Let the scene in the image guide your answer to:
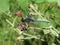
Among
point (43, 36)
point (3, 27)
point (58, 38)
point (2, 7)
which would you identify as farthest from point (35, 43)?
point (2, 7)

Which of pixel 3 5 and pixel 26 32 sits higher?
pixel 3 5

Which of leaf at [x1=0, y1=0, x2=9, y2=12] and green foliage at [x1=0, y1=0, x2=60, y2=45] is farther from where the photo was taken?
green foliage at [x1=0, y1=0, x2=60, y2=45]

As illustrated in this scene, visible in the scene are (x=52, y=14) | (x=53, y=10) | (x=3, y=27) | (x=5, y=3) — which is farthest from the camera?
(x=3, y=27)

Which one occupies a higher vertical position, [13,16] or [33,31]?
[13,16]

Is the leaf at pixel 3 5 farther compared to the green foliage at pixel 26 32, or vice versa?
the green foliage at pixel 26 32

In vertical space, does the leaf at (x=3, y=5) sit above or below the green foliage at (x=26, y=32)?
above

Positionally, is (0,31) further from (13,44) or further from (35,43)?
(35,43)

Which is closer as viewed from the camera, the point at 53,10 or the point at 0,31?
the point at 53,10

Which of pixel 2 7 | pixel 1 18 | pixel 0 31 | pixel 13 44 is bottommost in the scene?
pixel 13 44

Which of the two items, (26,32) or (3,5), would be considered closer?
(3,5)

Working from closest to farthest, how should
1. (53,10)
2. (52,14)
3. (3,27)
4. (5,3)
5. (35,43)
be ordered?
(5,3) < (52,14) < (53,10) < (35,43) < (3,27)

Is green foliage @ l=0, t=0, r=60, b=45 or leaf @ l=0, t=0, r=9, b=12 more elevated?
leaf @ l=0, t=0, r=9, b=12
